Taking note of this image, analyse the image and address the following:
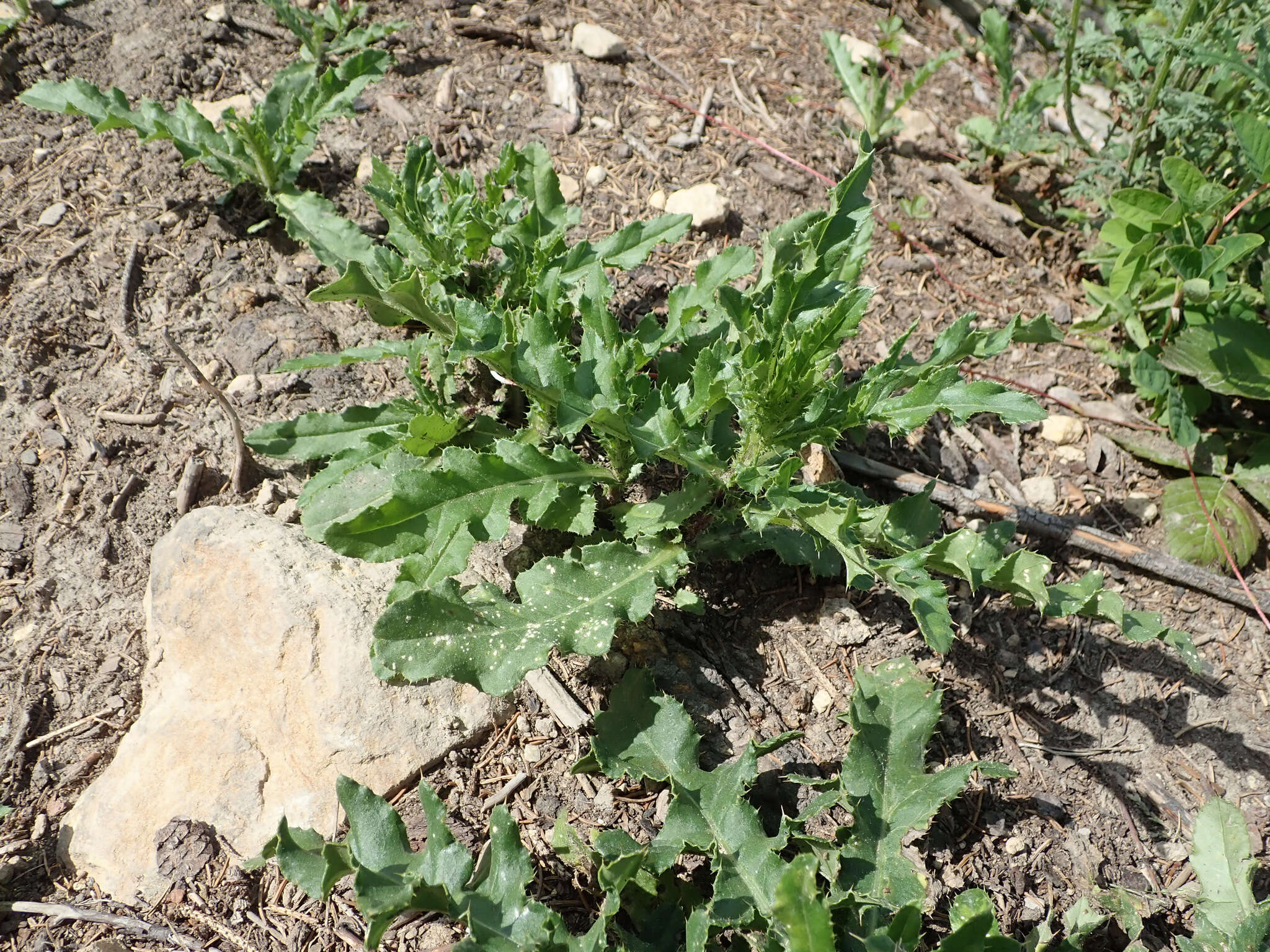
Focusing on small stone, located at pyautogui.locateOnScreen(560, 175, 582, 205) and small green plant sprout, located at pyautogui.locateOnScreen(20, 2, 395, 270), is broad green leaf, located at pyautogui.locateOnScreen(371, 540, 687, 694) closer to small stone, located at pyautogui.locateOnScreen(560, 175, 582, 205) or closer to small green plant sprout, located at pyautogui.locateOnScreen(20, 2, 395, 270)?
small green plant sprout, located at pyautogui.locateOnScreen(20, 2, 395, 270)

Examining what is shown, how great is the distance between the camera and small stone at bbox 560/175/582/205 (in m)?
3.46

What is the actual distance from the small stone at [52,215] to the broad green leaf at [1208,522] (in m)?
3.95

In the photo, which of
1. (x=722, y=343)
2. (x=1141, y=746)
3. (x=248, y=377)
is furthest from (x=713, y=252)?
(x=1141, y=746)

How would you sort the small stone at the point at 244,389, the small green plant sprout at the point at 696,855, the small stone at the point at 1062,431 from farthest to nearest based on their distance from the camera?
the small stone at the point at 1062,431
the small stone at the point at 244,389
the small green plant sprout at the point at 696,855

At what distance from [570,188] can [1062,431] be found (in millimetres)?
2043

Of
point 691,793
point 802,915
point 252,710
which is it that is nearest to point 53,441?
point 252,710

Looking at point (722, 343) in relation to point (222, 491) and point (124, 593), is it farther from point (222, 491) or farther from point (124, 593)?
point (124, 593)

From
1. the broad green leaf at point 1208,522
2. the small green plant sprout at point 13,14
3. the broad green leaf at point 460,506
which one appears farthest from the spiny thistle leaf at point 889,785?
the small green plant sprout at point 13,14

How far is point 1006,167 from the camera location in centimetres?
379

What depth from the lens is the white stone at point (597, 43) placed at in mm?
3898

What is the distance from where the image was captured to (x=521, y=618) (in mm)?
2172

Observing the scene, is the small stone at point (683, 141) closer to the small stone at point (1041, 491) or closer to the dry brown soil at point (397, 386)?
the dry brown soil at point (397, 386)

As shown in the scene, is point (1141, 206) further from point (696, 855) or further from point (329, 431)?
point (329, 431)

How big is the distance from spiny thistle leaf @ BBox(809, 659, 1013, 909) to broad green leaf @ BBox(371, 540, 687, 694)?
0.62m
